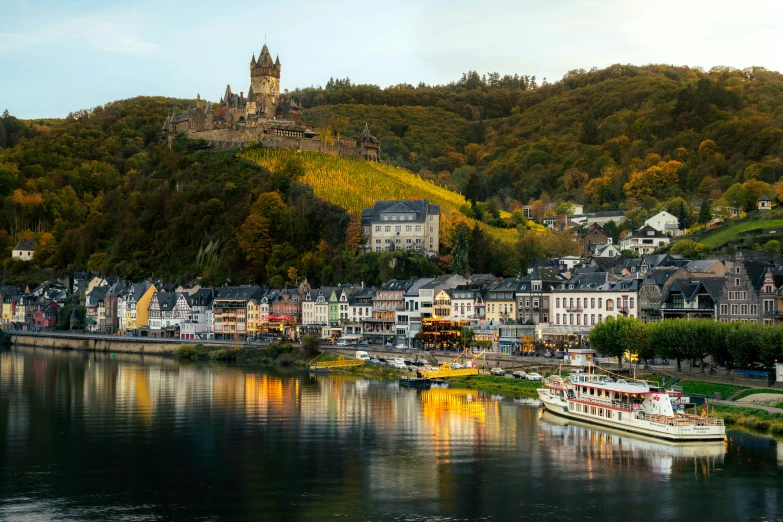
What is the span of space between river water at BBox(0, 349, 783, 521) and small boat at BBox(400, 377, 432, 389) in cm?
472

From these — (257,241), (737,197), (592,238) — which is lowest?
(257,241)

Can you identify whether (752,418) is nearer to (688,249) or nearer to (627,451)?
(627,451)

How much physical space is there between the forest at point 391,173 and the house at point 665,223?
214 centimetres

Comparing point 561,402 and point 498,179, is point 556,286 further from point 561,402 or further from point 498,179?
point 498,179

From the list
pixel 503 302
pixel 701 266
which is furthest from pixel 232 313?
pixel 701 266

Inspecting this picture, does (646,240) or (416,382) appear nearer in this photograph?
(416,382)

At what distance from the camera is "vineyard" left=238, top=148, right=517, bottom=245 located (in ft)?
348

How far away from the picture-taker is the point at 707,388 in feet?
164

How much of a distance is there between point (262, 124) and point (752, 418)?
289 feet

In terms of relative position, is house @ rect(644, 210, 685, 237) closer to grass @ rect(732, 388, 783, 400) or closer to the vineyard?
the vineyard

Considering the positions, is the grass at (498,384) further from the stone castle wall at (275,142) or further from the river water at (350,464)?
the stone castle wall at (275,142)

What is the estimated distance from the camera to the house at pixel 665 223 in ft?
343

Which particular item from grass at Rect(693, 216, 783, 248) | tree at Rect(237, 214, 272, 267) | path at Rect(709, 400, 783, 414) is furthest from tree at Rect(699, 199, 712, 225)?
path at Rect(709, 400, 783, 414)

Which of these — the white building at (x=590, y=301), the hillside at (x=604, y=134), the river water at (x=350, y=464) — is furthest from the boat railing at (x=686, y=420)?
the hillside at (x=604, y=134)
